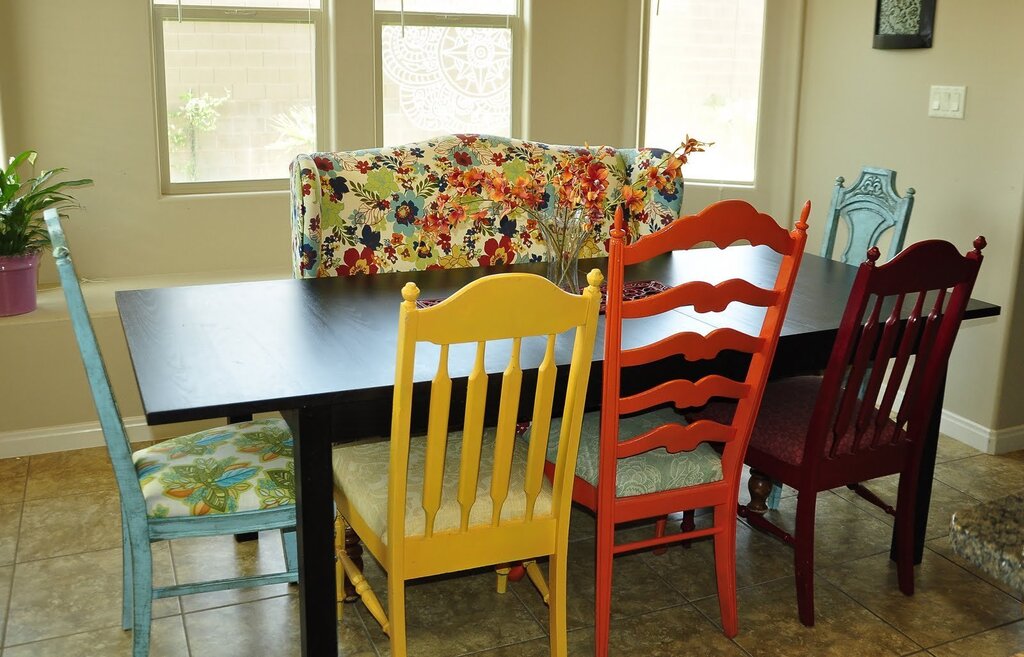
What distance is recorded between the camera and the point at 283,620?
8.31 ft

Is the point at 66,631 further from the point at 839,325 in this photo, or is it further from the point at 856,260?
the point at 856,260

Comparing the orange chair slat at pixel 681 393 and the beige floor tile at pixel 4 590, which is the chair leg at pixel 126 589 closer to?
the beige floor tile at pixel 4 590

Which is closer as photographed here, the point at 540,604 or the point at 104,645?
the point at 104,645

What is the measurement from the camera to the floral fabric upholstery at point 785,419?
98.3 inches

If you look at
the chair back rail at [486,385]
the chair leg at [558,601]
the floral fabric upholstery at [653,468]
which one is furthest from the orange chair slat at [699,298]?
the chair leg at [558,601]

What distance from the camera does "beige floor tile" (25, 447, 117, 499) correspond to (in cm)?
324

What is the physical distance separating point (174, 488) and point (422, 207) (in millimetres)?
1448

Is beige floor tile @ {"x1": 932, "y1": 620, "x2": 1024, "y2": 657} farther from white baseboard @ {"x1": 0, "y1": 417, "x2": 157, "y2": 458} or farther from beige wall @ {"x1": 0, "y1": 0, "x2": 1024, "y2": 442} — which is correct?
white baseboard @ {"x1": 0, "y1": 417, "x2": 157, "y2": 458}

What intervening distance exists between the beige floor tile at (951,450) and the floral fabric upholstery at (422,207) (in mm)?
1279

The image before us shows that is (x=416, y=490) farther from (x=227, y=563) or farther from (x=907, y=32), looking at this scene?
(x=907, y=32)

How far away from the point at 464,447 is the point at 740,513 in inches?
48.5

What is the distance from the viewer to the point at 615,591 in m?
2.68

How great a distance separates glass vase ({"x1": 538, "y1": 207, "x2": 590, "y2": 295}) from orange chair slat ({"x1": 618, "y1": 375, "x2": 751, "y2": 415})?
462 millimetres

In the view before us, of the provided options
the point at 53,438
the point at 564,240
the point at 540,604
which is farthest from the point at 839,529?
the point at 53,438
